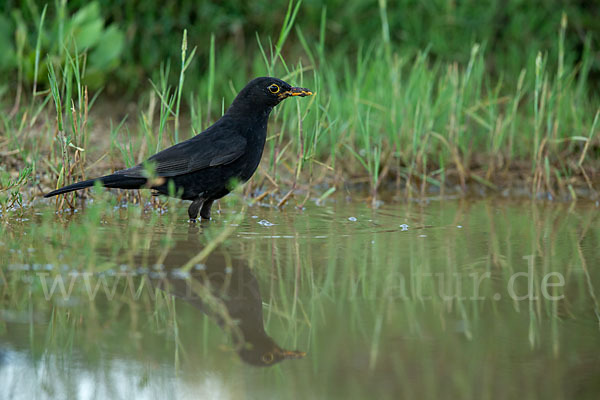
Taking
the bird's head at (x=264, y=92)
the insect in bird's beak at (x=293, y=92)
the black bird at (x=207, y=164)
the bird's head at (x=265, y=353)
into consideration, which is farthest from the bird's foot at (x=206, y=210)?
the bird's head at (x=265, y=353)

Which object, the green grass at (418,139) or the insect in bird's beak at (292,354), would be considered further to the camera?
the green grass at (418,139)

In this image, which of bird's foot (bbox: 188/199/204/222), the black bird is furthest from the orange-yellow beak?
bird's foot (bbox: 188/199/204/222)

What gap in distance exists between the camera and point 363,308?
270 centimetres

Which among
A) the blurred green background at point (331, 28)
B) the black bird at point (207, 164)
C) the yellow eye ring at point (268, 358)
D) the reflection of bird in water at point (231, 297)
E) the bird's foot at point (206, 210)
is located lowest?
the yellow eye ring at point (268, 358)

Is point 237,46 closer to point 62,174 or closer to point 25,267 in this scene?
point 62,174

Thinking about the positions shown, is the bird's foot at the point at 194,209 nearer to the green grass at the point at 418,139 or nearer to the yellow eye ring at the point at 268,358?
the green grass at the point at 418,139

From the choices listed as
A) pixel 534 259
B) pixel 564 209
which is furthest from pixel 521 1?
pixel 534 259

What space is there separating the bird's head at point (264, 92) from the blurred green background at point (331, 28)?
2.57m

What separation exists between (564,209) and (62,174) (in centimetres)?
320

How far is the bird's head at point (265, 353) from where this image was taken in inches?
87.1

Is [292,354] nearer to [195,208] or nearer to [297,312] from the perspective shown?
[297,312]

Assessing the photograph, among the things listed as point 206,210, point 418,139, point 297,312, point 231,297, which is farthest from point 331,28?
point 297,312

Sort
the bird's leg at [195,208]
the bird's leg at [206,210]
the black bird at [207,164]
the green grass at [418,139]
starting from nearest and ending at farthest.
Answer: the black bird at [207,164] → the bird's leg at [195,208] → the bird's leg at [206,210] → the green grass at [418,139]

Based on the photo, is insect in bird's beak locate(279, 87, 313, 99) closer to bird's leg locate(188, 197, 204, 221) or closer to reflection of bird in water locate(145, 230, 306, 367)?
bird's leg locate(188, 197, 204, 221)
